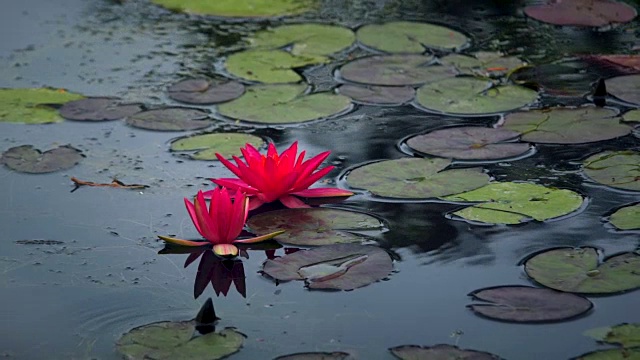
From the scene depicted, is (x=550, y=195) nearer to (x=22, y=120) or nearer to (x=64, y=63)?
(x=22, y=120)

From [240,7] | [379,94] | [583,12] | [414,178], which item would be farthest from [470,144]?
Answer: [240,7]

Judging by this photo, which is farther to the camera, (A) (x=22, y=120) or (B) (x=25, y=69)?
(B) (x=25, y=69)

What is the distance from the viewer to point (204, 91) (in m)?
3.97

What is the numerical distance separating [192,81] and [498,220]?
1587 millimetres

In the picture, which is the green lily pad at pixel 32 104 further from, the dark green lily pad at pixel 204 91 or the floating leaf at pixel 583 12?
the floating leaf at pixel 583 12

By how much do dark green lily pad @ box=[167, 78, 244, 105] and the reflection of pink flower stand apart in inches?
32.9

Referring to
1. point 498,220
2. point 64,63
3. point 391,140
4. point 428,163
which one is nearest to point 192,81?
point 64,63

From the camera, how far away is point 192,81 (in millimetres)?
4066

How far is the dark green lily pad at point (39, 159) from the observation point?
133 inches

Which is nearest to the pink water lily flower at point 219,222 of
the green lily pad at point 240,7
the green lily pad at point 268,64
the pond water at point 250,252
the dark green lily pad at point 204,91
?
the pond water at point 250,252

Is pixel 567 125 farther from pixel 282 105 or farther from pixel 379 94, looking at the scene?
pixel 282 105

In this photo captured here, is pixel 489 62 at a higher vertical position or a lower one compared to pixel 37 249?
higher

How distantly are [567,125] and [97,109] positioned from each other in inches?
64.8

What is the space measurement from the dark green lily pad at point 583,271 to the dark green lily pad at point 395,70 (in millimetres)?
1415
